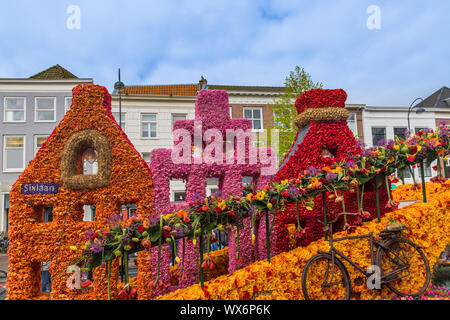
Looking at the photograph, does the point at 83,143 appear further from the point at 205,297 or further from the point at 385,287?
the point at 385,287

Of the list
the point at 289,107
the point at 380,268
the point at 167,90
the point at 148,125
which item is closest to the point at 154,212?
the point at 380,268

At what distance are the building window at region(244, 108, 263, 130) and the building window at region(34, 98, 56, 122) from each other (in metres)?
13.0

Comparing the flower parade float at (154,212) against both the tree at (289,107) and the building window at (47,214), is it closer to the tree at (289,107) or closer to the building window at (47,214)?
the building window at (47,214)

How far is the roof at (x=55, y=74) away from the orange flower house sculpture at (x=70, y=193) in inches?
740

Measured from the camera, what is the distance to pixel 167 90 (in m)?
25.5

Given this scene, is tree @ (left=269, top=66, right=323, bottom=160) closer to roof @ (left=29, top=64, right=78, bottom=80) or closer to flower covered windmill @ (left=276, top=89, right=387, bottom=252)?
flower covered windmill @ (left=276, top=89, right=387, bottom=252)

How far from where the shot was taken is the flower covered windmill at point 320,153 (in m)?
7.01

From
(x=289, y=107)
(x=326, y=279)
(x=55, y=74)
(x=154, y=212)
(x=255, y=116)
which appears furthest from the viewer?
(x=255, y=116)

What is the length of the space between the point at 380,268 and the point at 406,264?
0.51 metres

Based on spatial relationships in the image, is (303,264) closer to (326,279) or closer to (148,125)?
(326,279)

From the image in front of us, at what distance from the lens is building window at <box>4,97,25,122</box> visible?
22.4 meters

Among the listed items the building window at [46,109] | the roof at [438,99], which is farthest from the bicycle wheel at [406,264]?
the roof at [438,99]

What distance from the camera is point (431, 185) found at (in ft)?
33.8

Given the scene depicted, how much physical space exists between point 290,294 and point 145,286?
3097mm
